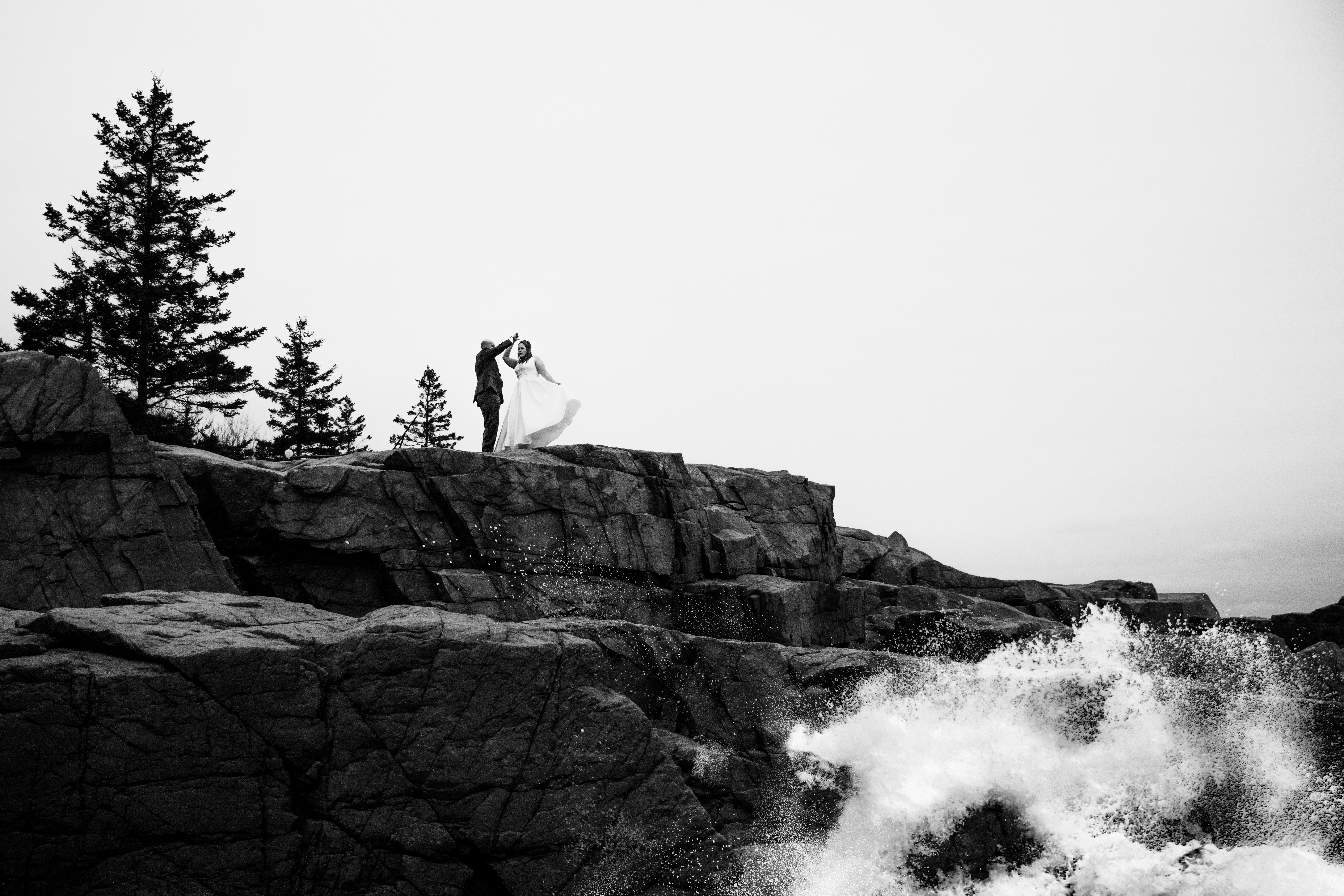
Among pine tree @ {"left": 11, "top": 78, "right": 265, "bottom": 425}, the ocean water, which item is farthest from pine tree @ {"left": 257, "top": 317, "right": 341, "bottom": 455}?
the ocean water

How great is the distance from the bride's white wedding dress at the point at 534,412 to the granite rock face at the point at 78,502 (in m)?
9.69

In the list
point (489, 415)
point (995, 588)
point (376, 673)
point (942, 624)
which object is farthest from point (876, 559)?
point (376, 673)

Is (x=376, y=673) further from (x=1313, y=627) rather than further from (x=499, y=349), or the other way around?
(x=1313, y=627)

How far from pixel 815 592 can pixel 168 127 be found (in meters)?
29.2

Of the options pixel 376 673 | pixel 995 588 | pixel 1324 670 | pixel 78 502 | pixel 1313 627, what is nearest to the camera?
pixel 376 673

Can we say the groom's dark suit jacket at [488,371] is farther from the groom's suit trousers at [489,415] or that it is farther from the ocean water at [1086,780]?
the ocean water at [1086,780]

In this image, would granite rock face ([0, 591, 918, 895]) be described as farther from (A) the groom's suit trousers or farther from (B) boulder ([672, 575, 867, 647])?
(A) the groom's suit trousers

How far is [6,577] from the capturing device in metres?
19.0

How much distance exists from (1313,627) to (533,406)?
93.1 feet

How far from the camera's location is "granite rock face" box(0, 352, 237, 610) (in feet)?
63.5

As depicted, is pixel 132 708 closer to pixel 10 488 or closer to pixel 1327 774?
pixel 10 488

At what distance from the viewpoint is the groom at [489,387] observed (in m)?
27.6

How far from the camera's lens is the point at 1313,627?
33.7 m

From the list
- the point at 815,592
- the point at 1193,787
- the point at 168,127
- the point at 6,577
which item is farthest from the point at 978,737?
the point at 168,127
